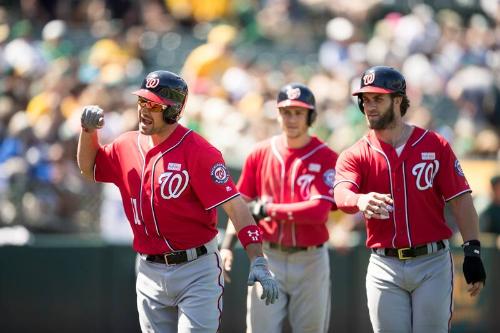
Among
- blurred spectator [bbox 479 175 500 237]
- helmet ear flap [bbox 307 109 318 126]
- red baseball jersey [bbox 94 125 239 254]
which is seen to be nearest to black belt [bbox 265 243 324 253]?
helmet ear flap [bbox 307 109 318 126]

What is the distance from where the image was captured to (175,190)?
6.83 metres

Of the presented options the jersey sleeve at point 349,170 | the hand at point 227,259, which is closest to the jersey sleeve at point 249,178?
the hand at point 227,259

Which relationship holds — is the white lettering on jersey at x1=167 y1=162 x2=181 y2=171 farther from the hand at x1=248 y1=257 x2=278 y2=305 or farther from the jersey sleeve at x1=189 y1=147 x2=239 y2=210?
the hand at x1=248 y1=257 x2=278 y2=305

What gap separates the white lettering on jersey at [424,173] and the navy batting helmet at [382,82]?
543mm

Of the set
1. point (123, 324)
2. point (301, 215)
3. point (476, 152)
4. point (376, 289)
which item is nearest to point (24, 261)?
point (123, 324)

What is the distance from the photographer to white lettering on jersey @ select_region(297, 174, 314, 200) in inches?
339

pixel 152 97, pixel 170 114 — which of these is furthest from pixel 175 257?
pixel 152 97

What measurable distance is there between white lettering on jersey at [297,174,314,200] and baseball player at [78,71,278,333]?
1710 mm

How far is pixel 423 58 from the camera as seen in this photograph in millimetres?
17094

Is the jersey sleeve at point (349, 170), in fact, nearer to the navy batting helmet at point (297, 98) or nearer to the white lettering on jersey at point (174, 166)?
the white lettering on jersey at point (174, 166)

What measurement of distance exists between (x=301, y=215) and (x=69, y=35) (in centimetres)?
900

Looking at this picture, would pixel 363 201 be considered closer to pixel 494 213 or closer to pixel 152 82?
pixel 152 82

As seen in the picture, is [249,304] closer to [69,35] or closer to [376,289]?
[376,289]

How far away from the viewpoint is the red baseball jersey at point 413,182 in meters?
A: 7.06
